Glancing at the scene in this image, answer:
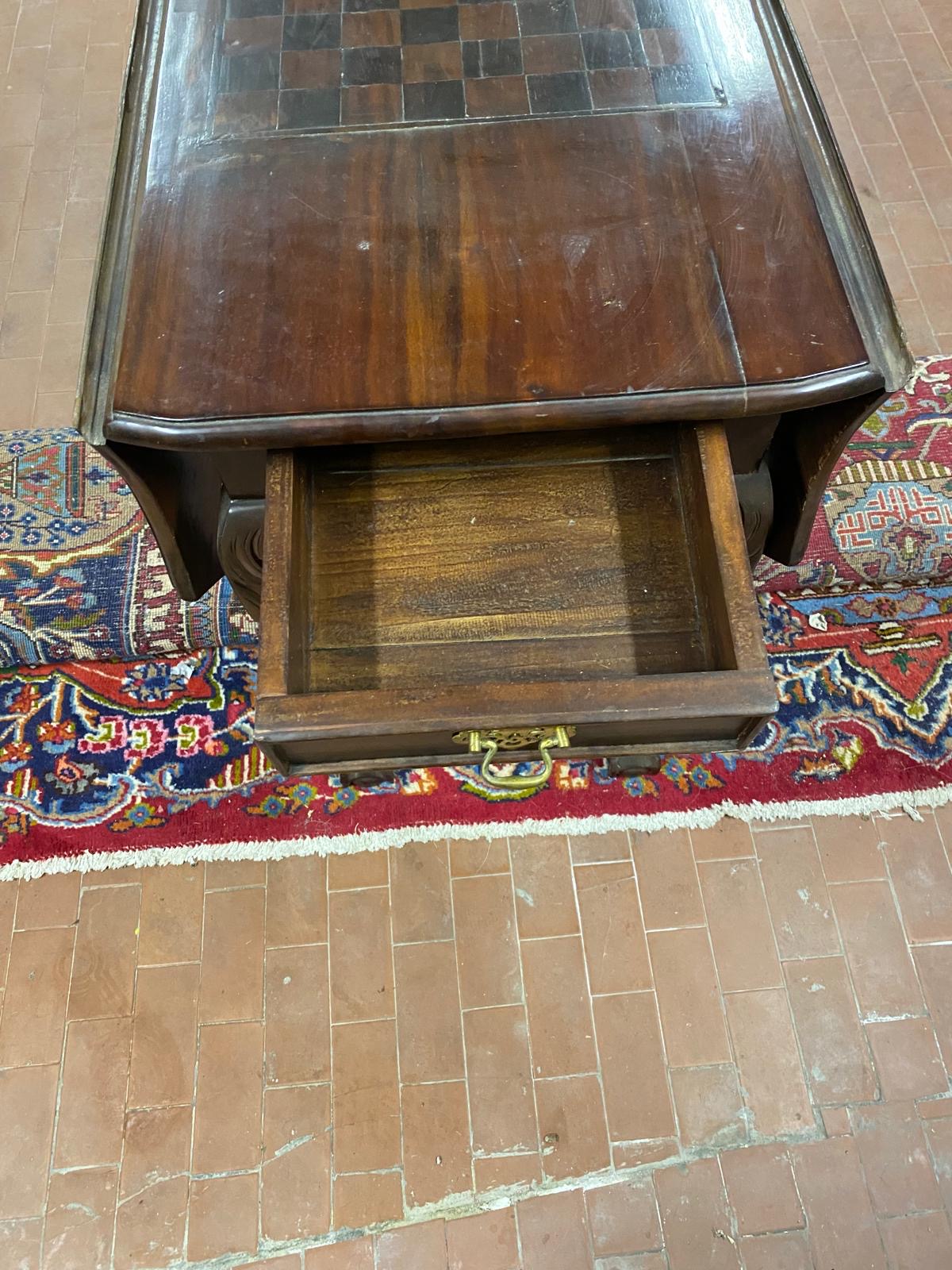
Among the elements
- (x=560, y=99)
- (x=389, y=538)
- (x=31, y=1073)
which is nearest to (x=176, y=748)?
(x=31, y=1073)

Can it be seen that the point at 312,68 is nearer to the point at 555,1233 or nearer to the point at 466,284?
the point at 466,284

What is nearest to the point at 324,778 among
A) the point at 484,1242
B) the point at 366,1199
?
the point at 366,1199

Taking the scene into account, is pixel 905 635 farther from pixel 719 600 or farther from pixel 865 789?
pixel 719 600

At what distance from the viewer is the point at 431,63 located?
1146mm

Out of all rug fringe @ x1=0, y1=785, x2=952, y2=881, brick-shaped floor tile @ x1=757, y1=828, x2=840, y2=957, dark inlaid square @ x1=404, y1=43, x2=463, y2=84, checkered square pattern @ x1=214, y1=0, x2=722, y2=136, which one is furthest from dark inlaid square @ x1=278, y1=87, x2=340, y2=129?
brick-shaped floor tile @ x1=757, y1=828, x2=840, y2=957

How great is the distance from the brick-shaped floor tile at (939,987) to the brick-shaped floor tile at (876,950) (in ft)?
0.06

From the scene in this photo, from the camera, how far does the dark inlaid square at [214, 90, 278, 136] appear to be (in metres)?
1.08

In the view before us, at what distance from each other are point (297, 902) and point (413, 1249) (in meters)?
0.53

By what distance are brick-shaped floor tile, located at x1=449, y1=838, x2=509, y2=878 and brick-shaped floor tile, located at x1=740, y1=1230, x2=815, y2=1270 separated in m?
0.64

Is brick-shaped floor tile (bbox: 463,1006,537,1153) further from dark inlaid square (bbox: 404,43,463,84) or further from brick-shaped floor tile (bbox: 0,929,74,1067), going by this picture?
dark inlaid square (bbox: 404,43,463,84)

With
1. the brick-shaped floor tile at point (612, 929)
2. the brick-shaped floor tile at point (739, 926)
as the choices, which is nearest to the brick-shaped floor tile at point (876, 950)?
the brick-shaped floor tile at point (739, 926)

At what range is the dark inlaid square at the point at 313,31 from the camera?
1.17 metres

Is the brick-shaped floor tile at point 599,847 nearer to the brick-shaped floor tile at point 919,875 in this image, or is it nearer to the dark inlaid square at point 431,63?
the brick-shaped floor tile at point 919,875

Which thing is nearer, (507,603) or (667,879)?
(507,603)
